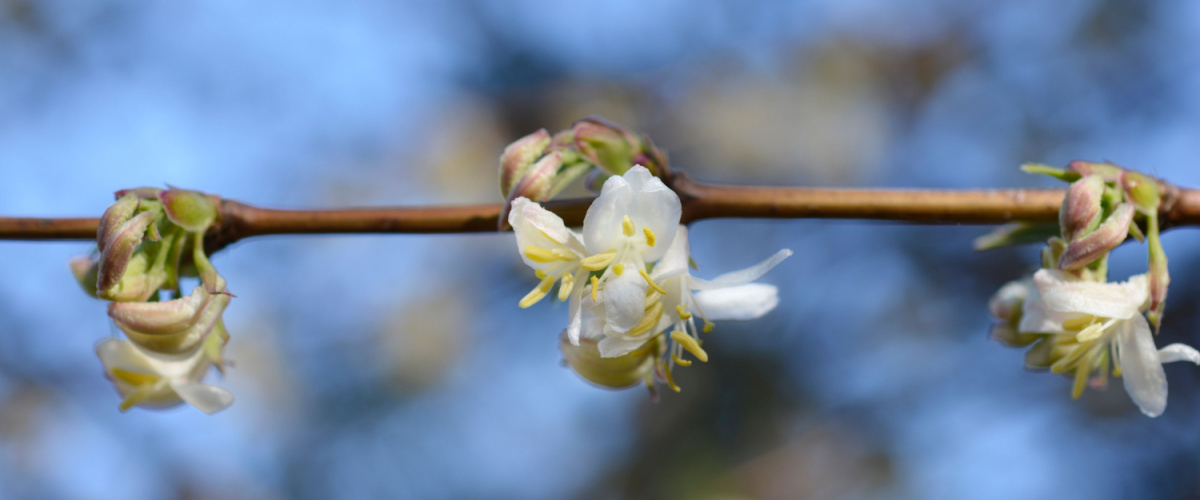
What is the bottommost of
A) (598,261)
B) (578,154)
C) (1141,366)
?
(1141,366)

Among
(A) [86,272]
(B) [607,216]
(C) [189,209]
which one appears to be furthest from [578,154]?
(A) [86,272]

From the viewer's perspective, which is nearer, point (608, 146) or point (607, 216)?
point (607, 216)

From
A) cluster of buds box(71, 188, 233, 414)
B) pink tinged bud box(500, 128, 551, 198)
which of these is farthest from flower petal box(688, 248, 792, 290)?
cluster of buds box(71, 188, 233, 414)

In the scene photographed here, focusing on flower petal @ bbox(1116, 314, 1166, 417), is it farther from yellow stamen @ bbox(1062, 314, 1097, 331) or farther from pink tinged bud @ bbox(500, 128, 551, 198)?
pink tinged bud @ bbox(500, 128, 551, 198)

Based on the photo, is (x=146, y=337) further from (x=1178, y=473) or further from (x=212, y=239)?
(x=1178, y=473)

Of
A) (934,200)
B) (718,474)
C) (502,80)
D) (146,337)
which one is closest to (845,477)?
(718,474)

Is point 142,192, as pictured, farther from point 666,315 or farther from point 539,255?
point 666,315

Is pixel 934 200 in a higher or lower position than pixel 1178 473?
higher
